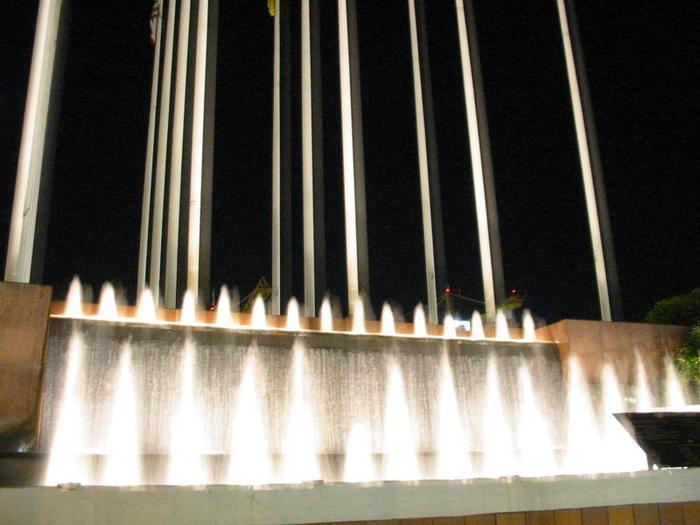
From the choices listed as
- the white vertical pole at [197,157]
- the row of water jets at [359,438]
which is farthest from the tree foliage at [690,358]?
the white vertical pole at [197,157]

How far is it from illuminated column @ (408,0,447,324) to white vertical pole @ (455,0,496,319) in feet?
4.59

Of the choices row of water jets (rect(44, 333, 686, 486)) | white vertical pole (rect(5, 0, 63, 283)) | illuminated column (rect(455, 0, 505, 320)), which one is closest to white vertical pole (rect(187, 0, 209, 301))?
white vertical pole (rect(5, 0, 63, 283))

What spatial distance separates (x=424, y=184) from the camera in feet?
54.9

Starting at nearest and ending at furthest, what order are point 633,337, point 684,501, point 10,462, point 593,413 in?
1. point 684,501
2. point 10,462
3. point 593,413
4. point 633,337

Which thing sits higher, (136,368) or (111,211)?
(111,211)

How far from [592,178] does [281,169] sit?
817cm

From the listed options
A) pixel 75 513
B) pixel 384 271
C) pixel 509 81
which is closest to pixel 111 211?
pixel 384 271

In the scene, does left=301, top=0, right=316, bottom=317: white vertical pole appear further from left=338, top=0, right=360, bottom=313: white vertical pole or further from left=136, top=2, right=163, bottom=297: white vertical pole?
left=136, top=2, right=163, bottom=297: white vertical pole

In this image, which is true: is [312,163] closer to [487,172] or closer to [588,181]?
[487,172]

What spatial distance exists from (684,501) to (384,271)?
107 feet

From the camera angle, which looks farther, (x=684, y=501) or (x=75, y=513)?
(x=684, y=501)

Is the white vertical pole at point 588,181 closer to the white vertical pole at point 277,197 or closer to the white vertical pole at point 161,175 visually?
the white vertical pole at point 277,197

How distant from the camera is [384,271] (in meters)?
38.0

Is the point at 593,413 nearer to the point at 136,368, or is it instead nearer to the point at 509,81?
the point at 136,368
